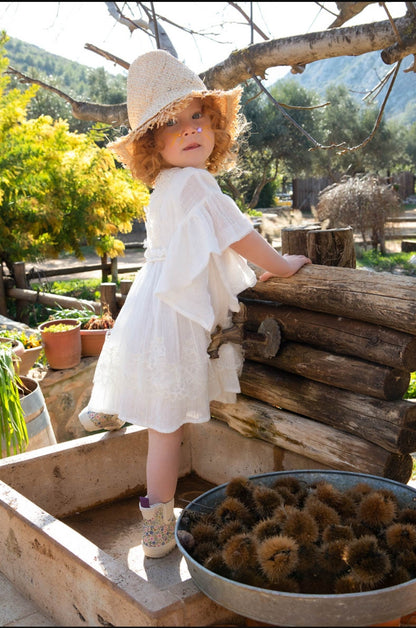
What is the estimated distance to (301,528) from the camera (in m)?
1.75

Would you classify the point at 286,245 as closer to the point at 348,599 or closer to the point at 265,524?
the point at 265,524

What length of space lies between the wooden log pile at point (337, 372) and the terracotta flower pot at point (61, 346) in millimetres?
2106

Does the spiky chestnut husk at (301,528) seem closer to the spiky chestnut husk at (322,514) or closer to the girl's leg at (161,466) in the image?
the spiky chestnut husk at (322,514)

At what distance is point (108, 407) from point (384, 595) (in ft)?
4.06

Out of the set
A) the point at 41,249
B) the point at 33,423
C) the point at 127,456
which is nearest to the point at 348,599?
the point at 127,456

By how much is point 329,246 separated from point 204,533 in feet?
4.64

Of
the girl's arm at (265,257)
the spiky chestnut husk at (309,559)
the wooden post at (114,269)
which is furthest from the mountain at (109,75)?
the spiky chestnut husk at (309,559)

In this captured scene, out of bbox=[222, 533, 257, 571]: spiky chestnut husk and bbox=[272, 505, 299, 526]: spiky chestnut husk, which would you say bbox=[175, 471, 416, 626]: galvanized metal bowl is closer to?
bbox=[222, 533, 257, 571]: spiky chestnut husk

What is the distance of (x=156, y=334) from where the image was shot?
7.49 feet

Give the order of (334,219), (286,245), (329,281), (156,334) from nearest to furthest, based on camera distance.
→ 1. (156,334)
2. (329,281)
3. (286,245)
4. (334,219)

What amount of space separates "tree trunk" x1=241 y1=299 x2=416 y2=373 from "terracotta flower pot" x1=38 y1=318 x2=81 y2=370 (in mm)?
2129

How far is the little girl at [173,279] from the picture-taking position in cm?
227

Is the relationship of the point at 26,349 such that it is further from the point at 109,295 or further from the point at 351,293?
the point at 351,293

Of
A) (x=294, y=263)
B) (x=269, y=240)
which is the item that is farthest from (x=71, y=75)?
(x=294, y=263)
